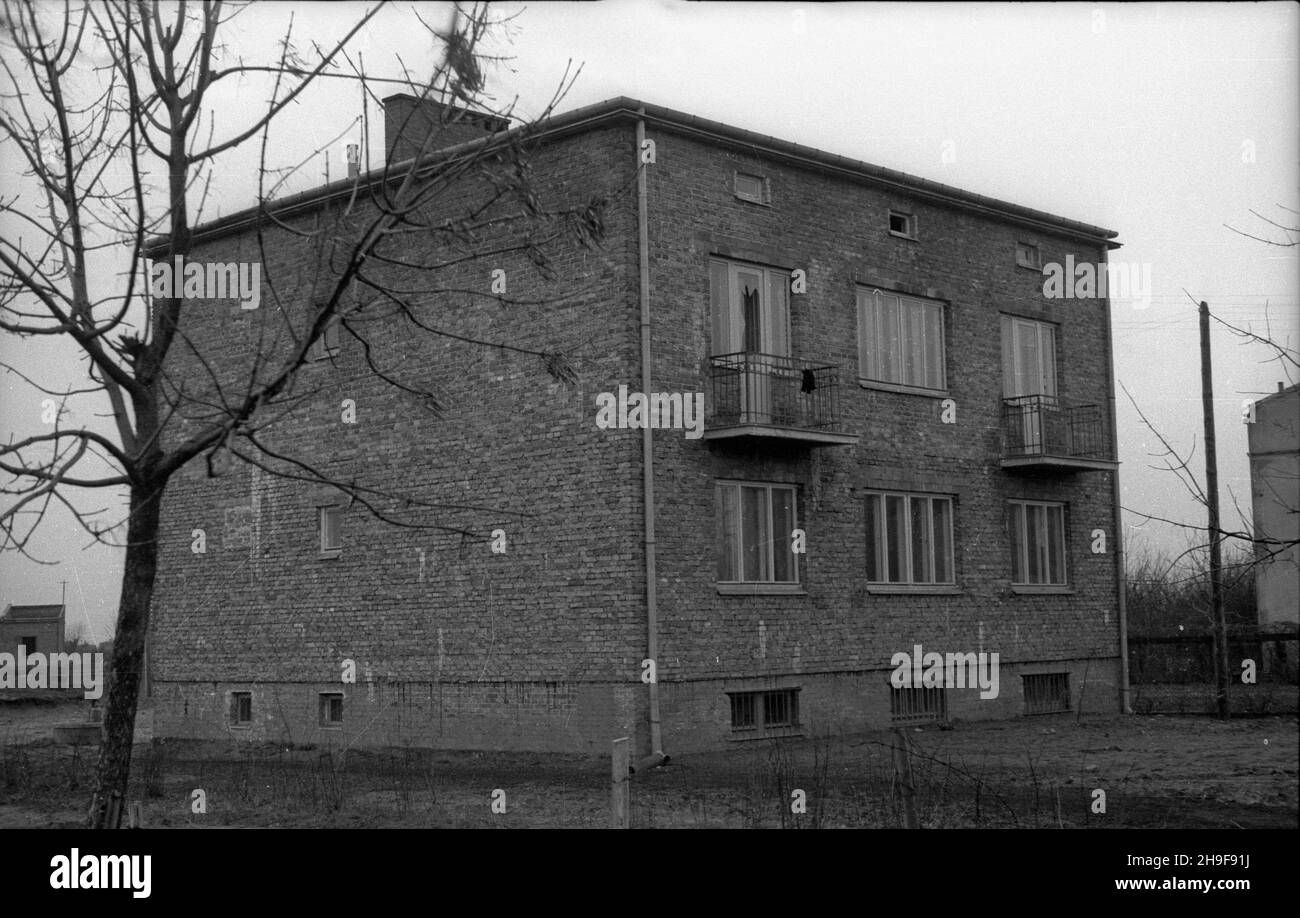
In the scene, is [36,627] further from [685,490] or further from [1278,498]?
[1278,498]

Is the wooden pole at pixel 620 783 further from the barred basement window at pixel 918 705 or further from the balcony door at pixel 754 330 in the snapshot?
the barred basement window at pixel 918 705

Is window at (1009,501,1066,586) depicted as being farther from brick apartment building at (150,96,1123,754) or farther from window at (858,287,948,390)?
window at (858,287,948,390)

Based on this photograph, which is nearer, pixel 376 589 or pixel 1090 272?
pixel 376 589

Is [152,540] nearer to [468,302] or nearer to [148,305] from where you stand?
[148,305]

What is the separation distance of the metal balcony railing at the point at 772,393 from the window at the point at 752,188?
224 centimetres

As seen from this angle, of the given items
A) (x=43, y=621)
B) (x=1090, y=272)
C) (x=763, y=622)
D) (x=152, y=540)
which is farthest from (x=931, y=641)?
(x=43, y=621)

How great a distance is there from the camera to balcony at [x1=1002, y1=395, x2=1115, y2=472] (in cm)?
2450

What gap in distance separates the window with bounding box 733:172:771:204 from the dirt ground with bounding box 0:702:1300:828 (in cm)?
743

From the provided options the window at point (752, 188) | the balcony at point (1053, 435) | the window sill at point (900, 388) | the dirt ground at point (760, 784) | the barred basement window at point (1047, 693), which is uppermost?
the window at point (752, 188)

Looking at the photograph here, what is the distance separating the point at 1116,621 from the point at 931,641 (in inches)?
209

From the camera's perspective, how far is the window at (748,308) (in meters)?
20.4

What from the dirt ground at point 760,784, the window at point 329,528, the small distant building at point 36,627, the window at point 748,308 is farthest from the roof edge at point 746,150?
the small distant building at point 36,627

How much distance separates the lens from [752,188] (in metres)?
21.0

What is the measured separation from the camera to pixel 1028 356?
2553 cm
